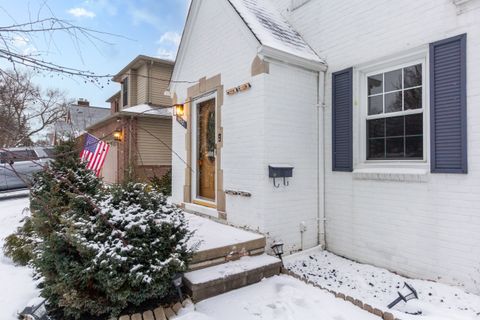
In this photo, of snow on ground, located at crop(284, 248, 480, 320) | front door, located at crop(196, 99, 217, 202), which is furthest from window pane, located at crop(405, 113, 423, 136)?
front door, located at crop(196, 99, 217, 202)

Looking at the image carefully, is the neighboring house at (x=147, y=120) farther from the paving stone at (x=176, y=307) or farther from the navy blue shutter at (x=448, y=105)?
the navy blue shutter at (x=448, y=105)

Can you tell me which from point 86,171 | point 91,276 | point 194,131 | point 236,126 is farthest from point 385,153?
point 86,171

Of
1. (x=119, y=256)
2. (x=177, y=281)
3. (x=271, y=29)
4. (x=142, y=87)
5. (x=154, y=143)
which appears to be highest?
(x=142, y=87)

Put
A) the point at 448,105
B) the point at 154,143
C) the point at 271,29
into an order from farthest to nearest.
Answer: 1. the point at 154,143
2. the point at 271,29
3. the point at 448,105

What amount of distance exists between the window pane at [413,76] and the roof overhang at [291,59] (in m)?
1.32

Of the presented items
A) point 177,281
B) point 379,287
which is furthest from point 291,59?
point 177,281

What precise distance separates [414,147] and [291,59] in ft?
7.48

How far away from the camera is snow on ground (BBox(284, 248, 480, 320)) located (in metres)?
3.20

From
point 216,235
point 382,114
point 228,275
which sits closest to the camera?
point 228,275

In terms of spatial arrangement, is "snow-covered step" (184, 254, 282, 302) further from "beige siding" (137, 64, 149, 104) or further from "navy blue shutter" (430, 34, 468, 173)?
"beige siding" (137, 64, 149, 104)

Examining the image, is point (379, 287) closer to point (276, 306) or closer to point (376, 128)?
point (276, 306)

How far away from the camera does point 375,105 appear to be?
4703mm

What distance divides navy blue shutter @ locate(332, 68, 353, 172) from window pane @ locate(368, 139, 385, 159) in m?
0.31

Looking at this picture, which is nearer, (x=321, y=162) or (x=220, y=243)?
(x=220, y=243)
